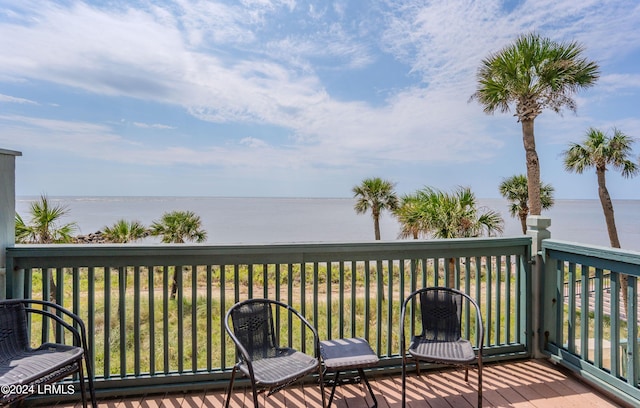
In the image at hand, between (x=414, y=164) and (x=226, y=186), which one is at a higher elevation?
(x=414, y=164)

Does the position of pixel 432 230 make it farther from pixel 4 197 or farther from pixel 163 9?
pixel 4 197

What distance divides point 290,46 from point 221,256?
8.91 m

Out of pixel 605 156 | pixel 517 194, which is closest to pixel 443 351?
pixel 605 156

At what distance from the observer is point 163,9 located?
4965mm

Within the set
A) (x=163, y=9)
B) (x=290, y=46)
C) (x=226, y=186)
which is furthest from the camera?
(x=226, y=186)

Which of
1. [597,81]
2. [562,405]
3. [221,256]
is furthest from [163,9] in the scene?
[597,81]

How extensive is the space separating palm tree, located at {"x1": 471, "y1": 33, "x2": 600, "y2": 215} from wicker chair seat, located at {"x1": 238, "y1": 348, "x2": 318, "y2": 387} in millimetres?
12089

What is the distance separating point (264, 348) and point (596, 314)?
237cm

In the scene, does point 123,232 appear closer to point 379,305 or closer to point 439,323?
point 379,305

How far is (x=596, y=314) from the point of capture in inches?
92.8

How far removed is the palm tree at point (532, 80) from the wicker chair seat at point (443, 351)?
447 inches

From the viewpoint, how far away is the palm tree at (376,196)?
58.6 feet

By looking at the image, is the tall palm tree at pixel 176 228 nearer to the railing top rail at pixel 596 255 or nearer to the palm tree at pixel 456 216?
the palm tree at pixel 456 216

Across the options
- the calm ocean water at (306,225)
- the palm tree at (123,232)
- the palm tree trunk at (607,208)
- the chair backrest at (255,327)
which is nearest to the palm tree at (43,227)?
the calm ocean water at (306,225)
